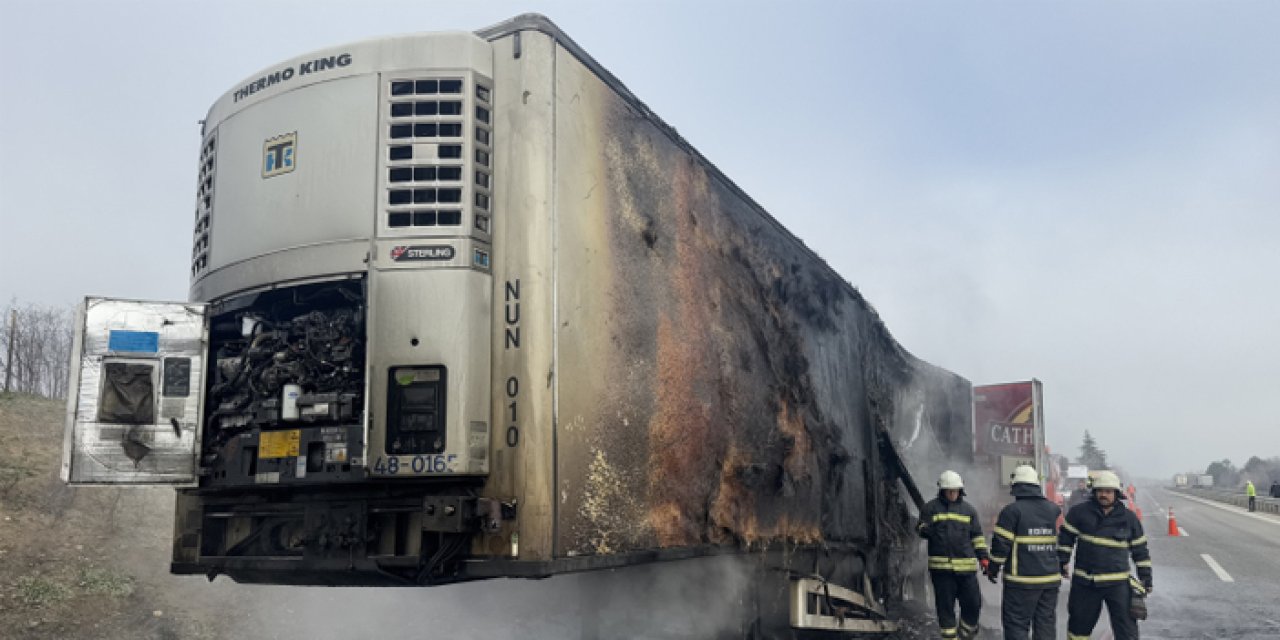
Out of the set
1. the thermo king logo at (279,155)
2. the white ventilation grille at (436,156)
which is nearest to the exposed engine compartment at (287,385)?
the white ventilation grille at (436,156)

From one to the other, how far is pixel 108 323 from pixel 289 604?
5.42 meters

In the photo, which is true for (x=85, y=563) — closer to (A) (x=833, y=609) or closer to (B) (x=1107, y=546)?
(A) (x=833, y=609)

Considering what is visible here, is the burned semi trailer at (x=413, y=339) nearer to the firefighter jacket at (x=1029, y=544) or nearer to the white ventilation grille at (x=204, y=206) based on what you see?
the white ventilation grille at (x=204, y=206)

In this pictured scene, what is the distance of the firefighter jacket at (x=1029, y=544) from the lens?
25.5 ft

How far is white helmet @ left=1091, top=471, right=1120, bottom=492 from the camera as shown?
7.71 meters

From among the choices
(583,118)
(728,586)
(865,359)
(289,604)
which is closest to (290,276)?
(583,118)

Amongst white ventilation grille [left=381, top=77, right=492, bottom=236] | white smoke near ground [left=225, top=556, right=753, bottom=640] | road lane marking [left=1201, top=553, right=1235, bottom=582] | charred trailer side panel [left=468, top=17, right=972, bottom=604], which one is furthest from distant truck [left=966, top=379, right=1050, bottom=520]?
white ventilation grille [left=381, top=77, right=492, bottom=236]

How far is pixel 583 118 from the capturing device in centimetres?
508

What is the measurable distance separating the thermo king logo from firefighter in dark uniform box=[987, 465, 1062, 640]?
637cm

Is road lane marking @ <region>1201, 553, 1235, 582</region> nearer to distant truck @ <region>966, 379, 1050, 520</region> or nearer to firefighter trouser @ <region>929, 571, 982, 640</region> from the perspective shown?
distant truck @ <region>966, 379, 1050, 520</region>

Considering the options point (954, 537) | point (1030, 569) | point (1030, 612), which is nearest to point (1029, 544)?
point (1030, 569)

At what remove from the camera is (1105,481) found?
7.89m

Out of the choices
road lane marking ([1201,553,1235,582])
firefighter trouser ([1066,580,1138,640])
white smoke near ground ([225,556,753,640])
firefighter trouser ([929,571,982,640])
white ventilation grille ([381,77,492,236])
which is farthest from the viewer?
road lane marking ([1201,553,1235,582])

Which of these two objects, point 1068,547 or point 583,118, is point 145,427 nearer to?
point 583,118
